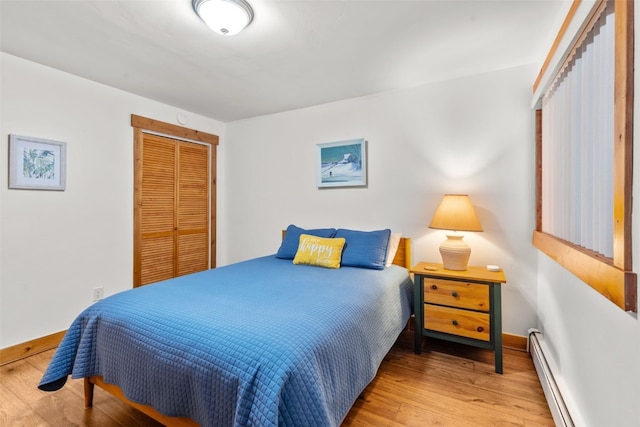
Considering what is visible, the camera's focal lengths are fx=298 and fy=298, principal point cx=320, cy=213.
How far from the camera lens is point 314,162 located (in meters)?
A: 3.46

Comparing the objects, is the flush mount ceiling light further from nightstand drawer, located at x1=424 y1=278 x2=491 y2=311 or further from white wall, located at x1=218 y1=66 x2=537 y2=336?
nightstand drawer, located at x1=424 y1=278 x2=491 y2=311

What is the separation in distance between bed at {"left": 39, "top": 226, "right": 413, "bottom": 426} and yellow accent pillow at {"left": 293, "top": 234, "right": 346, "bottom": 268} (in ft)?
1.61

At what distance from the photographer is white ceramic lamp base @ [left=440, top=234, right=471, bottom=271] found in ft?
7.79

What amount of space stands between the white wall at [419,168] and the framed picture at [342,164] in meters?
0.09

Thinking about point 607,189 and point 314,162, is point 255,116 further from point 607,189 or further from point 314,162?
point 607,189

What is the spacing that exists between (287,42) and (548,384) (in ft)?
8.92

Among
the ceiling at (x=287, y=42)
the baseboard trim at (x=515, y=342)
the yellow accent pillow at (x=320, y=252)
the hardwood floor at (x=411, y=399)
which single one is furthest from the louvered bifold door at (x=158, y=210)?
the baseboard trim at (x=515, y=342)

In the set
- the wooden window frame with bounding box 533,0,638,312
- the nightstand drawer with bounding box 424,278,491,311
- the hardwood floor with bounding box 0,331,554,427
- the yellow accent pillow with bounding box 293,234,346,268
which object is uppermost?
the wooden window frame with bounding box 533,0,638,312

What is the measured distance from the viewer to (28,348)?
241 centimetres

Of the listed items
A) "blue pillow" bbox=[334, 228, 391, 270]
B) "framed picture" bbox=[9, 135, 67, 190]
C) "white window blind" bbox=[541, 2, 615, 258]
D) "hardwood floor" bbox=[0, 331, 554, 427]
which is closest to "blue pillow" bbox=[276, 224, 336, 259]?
"blue pillow" bbox=[334, 228, 391, 270]

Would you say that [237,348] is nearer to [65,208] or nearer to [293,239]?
[293,239]

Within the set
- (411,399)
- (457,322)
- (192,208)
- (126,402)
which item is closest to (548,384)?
(457,322)

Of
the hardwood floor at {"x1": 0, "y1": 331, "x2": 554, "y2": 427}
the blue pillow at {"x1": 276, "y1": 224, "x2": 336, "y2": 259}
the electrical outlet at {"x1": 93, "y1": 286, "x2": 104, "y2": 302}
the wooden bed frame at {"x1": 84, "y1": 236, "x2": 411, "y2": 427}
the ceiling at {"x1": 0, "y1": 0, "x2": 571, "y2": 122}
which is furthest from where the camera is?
the blue pillow at {"x1": 276, "y1": 224, "x2": 336, "y2": 259}

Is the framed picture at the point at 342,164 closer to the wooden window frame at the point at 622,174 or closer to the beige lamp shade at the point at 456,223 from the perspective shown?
the beige lamp shade at the point at 456,223
